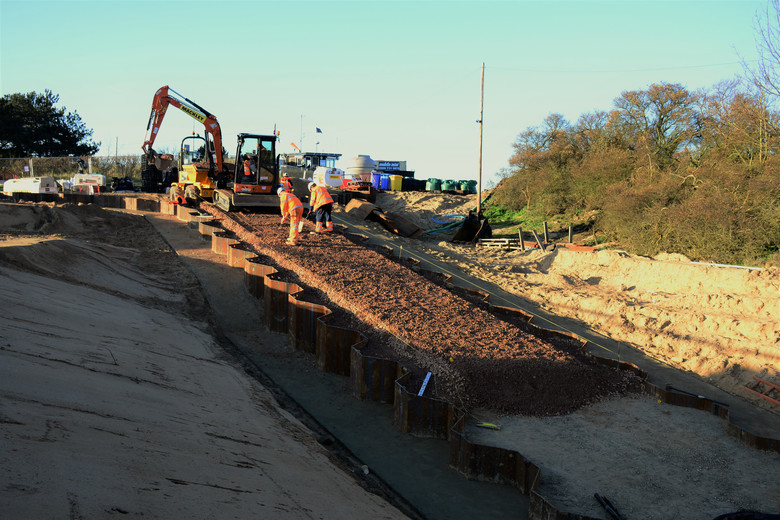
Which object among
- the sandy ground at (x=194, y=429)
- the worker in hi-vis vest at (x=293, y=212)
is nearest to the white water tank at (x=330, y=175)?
the worker in hi-vis vest at (x=293, y=212)

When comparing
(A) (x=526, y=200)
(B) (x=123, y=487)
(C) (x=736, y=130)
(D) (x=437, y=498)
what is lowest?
(D) (x=437, y=498)

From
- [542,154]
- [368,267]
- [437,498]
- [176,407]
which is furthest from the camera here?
[542,154]

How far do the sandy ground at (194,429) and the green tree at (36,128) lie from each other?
38.5 m

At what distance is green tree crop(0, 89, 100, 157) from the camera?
144 feet

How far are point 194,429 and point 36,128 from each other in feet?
163

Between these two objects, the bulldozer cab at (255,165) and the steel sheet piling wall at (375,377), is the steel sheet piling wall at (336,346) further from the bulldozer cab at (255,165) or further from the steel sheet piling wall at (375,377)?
the bulldozer cab at (255,165)

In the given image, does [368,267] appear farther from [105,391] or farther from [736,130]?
[736,130]

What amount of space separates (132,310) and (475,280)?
10.5 meters

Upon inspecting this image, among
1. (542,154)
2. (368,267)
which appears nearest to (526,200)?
(542,154)

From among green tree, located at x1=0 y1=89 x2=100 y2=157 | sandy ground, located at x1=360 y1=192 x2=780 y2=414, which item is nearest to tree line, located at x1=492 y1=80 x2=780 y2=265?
sandy ground, located at x1=360 y1=192 x2=780 y2=414

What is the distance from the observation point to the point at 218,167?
20938 mm

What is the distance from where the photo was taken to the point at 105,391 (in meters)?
5.68

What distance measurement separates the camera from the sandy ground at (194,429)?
4.02 m

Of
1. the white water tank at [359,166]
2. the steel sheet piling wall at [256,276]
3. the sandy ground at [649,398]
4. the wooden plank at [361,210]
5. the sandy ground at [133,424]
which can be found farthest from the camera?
the white water tank at [359,166]
